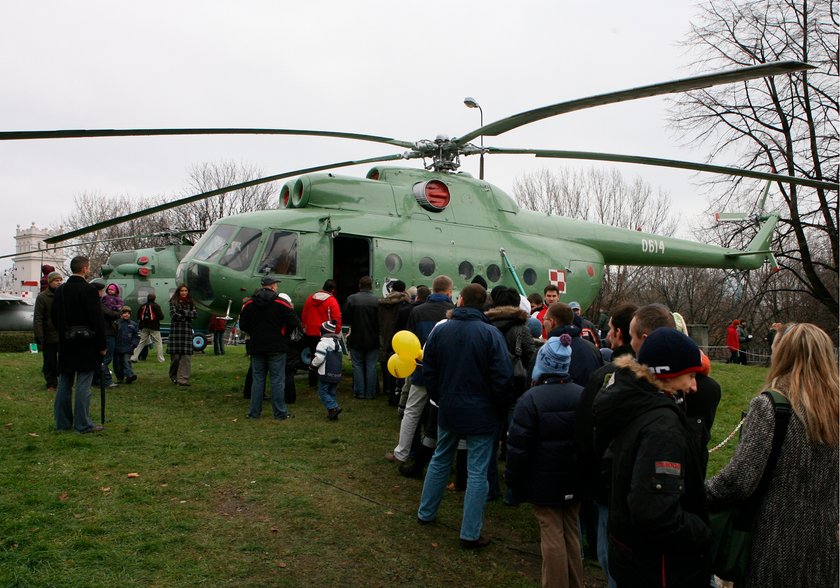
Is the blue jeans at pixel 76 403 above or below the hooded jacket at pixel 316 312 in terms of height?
below

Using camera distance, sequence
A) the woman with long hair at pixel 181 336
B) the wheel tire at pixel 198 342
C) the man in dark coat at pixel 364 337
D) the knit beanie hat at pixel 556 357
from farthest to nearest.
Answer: the wheel tire at pixel 198 342
the woman with long hair at pixel 181 336
the man in dark coat at pixel 364 337
the knit beanie hat at pixel 556 357

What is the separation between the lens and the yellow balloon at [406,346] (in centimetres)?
661

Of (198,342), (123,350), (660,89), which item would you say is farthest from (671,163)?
(198,342)

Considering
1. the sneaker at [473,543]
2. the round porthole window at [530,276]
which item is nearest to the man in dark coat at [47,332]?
the round porthole window at [530,276]

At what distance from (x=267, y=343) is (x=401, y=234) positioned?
3779mm

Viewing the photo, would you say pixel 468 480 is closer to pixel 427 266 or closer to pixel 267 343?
pixel 267 343

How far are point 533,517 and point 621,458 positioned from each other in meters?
3.01

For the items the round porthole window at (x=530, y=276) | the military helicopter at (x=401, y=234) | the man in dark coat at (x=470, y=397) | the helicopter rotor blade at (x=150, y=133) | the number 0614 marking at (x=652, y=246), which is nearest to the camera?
the man in dark coat at (x=470, y=397)

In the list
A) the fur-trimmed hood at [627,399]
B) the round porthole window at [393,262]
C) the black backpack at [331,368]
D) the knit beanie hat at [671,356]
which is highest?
the round porthole window at [393,262]

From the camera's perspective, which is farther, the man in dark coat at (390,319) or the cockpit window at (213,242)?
the cockpit window at (213,242)

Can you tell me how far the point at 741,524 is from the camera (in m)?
2.95

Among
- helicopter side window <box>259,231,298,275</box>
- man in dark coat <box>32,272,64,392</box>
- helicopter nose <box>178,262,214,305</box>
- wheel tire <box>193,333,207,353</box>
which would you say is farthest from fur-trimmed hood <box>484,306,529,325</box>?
wheel tire <box>193,333,207,353</box>

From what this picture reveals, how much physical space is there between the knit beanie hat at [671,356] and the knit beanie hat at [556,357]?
1243 millimetres

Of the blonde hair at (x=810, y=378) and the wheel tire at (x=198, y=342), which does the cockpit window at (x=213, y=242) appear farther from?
Answer: the blonde hair at (x=810, y=378)
